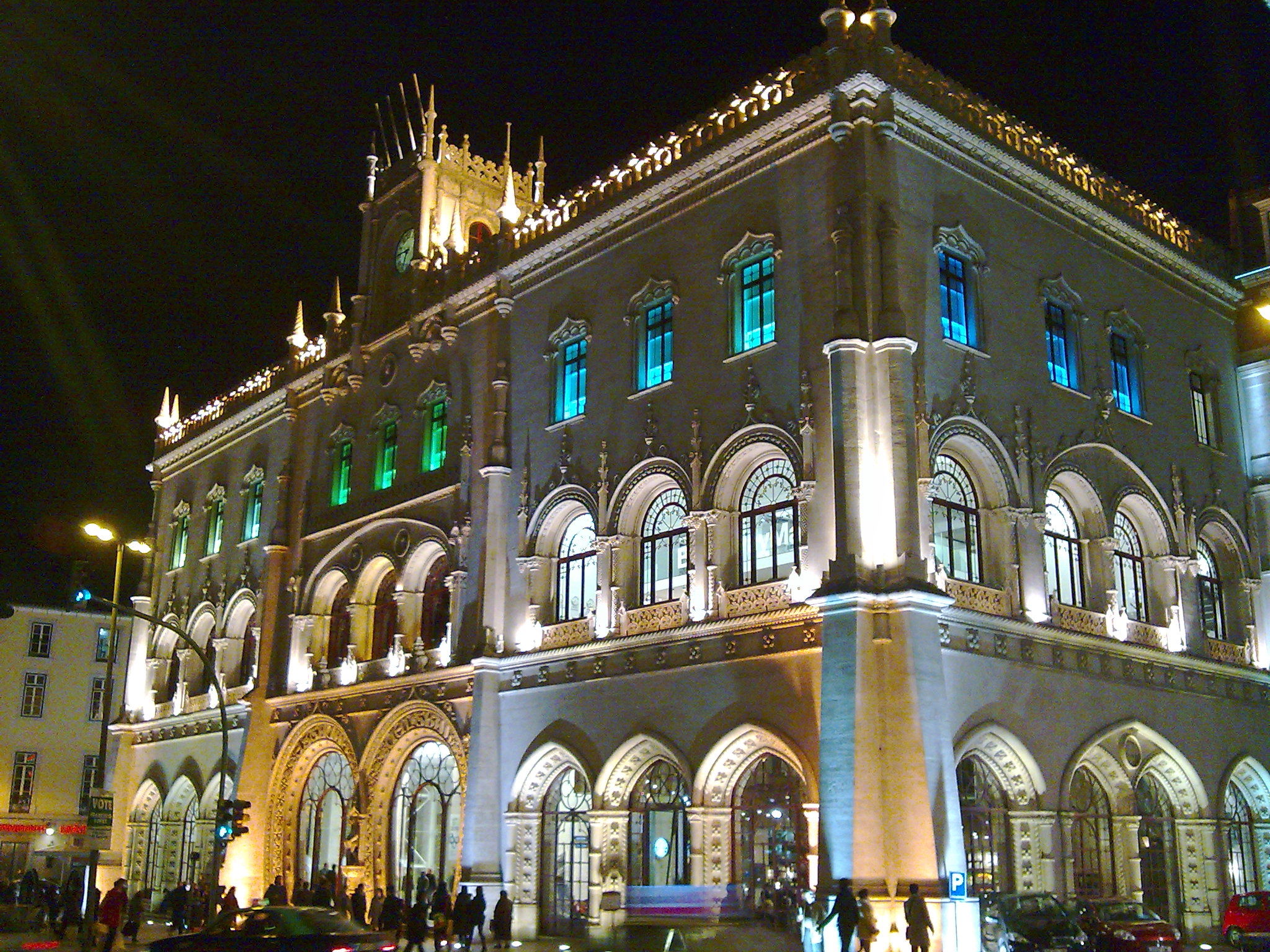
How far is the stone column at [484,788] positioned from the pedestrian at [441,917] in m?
1.77

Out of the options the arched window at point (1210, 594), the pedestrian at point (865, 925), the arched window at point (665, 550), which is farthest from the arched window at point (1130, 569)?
the pedestrian at point (865, 925)

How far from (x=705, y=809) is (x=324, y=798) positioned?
1517cm

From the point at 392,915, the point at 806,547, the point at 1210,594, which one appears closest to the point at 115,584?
the point at 392,915

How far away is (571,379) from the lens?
→ 32312mm

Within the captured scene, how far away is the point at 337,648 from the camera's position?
125 feet

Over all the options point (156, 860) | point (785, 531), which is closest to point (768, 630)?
point (785, 531)

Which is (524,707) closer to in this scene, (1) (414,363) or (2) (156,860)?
(1) (414,363)

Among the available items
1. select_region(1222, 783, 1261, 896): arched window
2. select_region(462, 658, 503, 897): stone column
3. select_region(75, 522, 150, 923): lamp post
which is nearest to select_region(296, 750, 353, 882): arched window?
select_region(75, 522, 150, 923): lamp post

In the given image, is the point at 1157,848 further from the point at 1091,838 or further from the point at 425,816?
the point at 425,816

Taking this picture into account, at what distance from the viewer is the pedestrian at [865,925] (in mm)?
21578

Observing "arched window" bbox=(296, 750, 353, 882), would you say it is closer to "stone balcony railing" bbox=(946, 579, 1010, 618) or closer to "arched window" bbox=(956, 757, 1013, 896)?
"arched window" bbox=(956, 757, 1013, 896)

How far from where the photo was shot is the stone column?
30.0 metres

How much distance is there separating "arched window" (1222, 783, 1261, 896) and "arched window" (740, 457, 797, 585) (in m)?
12.1

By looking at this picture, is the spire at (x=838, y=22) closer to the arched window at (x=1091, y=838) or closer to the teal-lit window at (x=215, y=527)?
the arched window at (x=1091, y=838)
